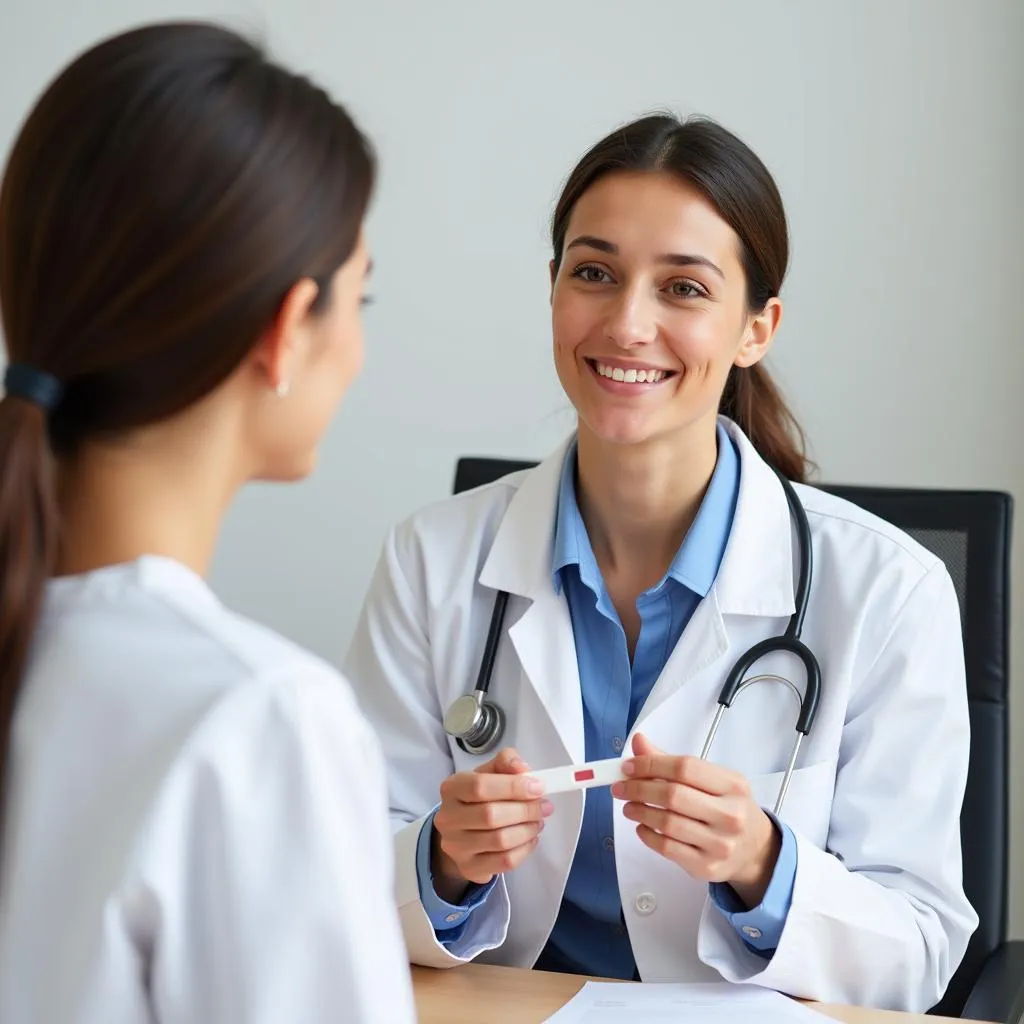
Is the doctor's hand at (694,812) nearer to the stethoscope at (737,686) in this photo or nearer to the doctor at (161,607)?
the stethoscope at (737,686)

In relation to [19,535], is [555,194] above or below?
above

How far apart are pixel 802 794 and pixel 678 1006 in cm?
30

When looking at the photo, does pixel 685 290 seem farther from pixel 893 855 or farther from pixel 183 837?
pixel 183 837

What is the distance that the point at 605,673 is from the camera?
4.72 ft

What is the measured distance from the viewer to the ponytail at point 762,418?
166cm

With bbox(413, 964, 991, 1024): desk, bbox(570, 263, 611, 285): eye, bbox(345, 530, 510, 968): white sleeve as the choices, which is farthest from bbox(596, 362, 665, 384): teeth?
bbox(413, 964, 991, 1024): desk

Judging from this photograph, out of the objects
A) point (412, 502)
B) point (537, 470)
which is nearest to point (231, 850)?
point (537, 470)

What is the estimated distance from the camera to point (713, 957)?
3.99ft

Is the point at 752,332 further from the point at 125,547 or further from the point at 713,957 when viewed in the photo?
the point at 125,547

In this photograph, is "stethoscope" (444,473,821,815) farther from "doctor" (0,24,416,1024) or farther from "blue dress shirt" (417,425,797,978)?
"doctor" (0,24,416,1024)

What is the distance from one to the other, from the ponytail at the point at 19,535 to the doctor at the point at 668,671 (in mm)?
570

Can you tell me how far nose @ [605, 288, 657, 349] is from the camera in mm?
1404

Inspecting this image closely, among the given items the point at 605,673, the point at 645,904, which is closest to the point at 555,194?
the point at 605,673

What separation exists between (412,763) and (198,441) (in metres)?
0.79
